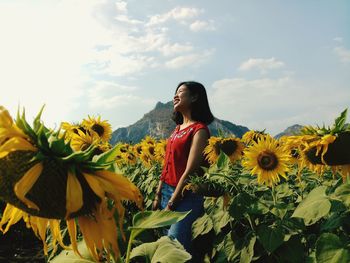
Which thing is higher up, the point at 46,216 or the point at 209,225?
the point at 46,216

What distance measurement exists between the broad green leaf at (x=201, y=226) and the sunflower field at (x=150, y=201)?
1 centimetres

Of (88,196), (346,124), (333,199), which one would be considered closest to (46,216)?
(88,196)

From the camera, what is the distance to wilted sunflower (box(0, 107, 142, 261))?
1.19 meters

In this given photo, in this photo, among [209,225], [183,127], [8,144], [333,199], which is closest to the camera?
[8,144]

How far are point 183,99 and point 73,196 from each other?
2862mm

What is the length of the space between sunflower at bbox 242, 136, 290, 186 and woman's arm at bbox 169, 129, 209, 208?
1.40 ft

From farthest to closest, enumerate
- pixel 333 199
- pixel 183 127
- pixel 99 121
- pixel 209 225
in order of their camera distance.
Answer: pixel 99 121
pixel 183 127
pixel 209 225
pixel 333 199

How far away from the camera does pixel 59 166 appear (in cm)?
122

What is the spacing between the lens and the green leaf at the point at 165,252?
5.19 feet

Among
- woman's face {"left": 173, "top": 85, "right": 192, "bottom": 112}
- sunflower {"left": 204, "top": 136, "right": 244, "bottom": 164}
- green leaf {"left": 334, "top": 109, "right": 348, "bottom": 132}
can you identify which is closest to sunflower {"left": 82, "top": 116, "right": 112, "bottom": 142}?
sunflower {"left": 204, "top": 136, "right": 244, "bottom": 164}

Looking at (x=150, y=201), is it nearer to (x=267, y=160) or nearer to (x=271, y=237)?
(x=267, y=160)

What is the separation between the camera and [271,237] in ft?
9.41

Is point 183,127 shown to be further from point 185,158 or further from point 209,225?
point 209,225

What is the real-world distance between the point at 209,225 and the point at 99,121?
312cm
